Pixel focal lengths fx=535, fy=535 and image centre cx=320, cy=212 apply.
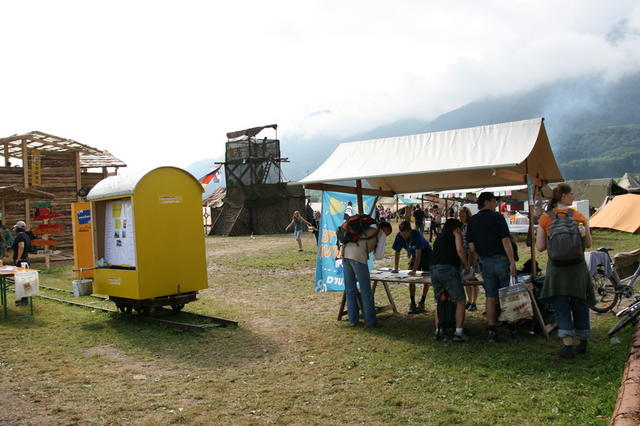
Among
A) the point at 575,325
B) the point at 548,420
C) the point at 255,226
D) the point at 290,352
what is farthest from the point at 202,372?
the point at 255,226

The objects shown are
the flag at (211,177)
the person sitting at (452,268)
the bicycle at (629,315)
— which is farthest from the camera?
the flag at (211,177)

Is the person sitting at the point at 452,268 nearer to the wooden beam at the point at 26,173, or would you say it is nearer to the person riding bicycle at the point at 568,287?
the person riding bicycle at the point at 568,287

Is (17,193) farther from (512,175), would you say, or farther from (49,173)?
(512,175)

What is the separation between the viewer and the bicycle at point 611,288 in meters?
7.86

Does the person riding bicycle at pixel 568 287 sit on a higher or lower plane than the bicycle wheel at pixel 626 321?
higher

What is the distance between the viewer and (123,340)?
766 centimetres

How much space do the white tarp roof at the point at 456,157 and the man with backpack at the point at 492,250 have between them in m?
0.54

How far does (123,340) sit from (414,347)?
412 cm

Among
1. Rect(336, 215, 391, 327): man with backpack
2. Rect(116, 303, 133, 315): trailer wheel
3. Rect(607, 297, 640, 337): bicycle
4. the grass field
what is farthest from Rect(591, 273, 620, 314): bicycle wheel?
Rect(116, 303, 133, 315): trailer wheel

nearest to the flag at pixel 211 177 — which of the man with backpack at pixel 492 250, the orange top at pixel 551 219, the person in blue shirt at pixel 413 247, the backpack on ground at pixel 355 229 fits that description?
the person in blue shirt at pixel 413 247

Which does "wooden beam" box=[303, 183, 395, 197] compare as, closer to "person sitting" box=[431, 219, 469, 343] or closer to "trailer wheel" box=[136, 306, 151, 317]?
"person sitting" box=[431, 219, 469, 343]

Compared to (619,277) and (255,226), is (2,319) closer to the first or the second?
(619,277)

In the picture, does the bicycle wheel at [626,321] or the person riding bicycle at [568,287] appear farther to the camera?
the bicycle wheel at [626,321]

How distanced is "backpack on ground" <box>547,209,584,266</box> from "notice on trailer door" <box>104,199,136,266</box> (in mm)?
5910
